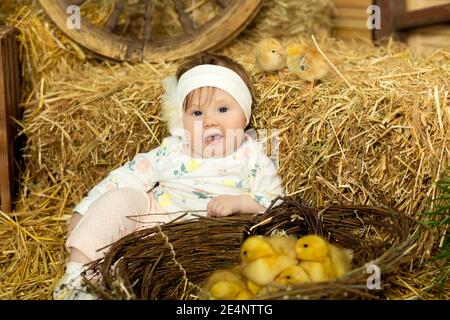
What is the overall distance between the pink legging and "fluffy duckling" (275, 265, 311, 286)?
496 mm

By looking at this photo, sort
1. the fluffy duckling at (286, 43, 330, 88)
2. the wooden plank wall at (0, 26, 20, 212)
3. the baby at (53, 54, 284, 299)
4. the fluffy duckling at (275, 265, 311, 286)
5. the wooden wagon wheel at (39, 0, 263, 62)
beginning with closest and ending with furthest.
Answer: the fluffy duckling at (275, 265, 311, 286) → the baby at (53, 54, 284, 299) → the fluffy duckling at (286, 43, 330, 88) → the wooden plank wall at (0, 26, 20, 212) → the wooden wagon wheel at (39, 0, 263, 62)

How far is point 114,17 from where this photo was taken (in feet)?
9.24

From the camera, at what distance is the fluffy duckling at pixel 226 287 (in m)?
1.58

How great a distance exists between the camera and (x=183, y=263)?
1.91 metres

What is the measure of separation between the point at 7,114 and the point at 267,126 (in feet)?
3.04

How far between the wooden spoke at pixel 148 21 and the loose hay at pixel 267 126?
14 cm

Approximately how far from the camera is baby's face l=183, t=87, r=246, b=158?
2.09 metres

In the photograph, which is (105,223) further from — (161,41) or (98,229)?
(161,41)

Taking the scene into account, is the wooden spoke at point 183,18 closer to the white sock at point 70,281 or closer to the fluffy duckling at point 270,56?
the fluffy duckling at point 270,56

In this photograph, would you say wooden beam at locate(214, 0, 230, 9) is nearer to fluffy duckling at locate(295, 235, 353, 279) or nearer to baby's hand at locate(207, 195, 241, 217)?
baby's hand at locate(207, 195, 241, 217)

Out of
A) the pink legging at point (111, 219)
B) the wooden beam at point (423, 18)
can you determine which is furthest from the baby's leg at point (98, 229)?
the wooden beam at point (423, 18)

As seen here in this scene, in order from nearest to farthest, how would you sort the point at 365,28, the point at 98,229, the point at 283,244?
the point at 283,244, the point at 98,229, the point at 365,28

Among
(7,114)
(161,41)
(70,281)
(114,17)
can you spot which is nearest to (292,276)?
(70,281)

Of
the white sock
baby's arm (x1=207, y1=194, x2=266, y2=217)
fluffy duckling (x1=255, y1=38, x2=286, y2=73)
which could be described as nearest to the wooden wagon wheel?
fluffy duckling (x1=255, y1=38, x2=286, y2=73)
